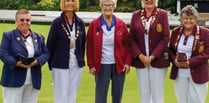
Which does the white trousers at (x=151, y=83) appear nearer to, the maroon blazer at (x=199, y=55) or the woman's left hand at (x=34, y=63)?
the maroon blazer at (x=199, y=55)

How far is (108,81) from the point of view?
20.0 ft

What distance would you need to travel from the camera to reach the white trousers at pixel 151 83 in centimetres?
598

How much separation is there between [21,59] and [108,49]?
104cm

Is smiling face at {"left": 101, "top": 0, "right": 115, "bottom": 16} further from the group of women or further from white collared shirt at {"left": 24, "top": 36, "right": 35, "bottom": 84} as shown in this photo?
white collared shirt at {"left": 24, "top": 36, "right": 35, "bottom": 84}

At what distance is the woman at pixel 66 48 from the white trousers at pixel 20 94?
389mm

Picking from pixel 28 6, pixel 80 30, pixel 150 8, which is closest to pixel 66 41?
pixel 80 30

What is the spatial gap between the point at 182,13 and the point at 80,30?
3.91 feet

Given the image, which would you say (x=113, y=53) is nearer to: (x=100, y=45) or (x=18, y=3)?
(x=100, y=45)

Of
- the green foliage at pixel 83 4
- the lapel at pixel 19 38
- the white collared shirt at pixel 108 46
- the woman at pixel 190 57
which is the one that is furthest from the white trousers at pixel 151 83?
→ the green foliage at pixel 83 4

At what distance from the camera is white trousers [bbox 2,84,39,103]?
5.66 metres

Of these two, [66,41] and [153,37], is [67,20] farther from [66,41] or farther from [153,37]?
[153,37]

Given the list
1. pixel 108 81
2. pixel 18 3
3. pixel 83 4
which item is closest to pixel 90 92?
pixel 108 81

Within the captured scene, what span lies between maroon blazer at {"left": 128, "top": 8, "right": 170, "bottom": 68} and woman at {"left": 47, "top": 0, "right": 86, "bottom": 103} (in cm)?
61

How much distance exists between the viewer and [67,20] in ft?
19.6
